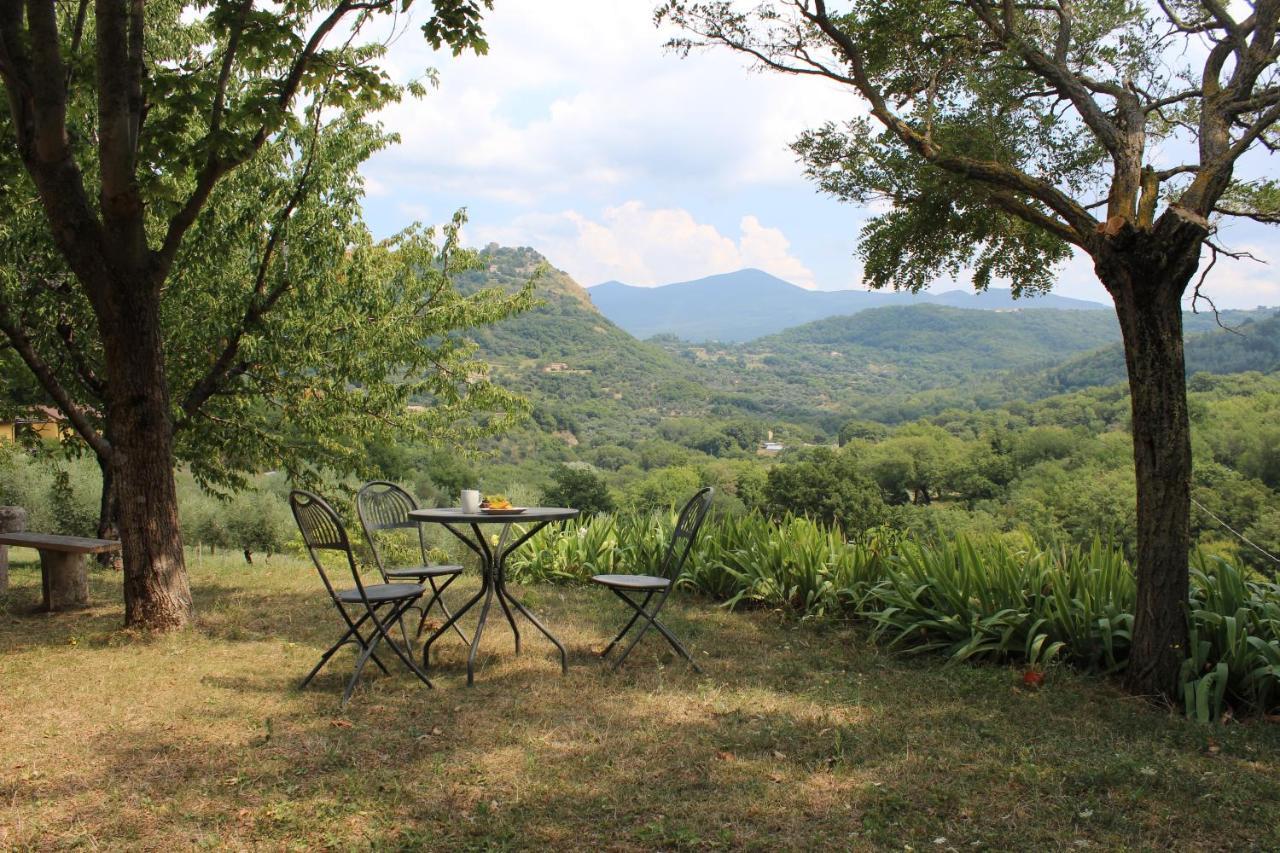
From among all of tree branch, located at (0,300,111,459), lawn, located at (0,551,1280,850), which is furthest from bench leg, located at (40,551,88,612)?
lawn, located at (0,551,1280,850)

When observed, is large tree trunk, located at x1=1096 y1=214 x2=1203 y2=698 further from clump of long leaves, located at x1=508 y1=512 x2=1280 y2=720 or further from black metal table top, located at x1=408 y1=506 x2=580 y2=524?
black metal table top, located at x1=408 y1=506 x2=580 y2=524

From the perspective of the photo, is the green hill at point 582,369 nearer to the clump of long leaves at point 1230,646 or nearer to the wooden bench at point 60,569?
the wooden bench at point 60,569

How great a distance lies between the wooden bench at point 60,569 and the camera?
589cm

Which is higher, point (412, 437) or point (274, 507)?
point (412, 437)

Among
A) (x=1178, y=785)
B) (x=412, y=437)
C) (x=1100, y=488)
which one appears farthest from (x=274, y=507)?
(x=1100, y=488)

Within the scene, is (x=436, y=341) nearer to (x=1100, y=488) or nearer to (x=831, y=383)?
(x=1100, y=488)

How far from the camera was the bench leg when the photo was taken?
6000 millimetres


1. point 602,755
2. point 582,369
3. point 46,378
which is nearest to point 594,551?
point 46,378

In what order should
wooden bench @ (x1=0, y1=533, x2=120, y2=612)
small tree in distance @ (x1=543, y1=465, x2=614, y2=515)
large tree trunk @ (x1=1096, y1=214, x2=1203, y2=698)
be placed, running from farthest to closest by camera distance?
small tree in distance @ (x1=543, y1=465, x2=614, y2=515) < wooden bench @ (x1=0, y1=533, x2=120, y2=612) < large tree trunk @ (x1=1096, y1=214, x2=1203, y2=698)

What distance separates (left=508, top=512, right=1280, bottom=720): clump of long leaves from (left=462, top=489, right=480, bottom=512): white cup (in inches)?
87.2

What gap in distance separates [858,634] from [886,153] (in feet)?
10.1

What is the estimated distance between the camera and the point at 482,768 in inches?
123

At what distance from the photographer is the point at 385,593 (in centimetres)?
414

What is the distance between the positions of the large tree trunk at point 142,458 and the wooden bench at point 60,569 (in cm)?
85
